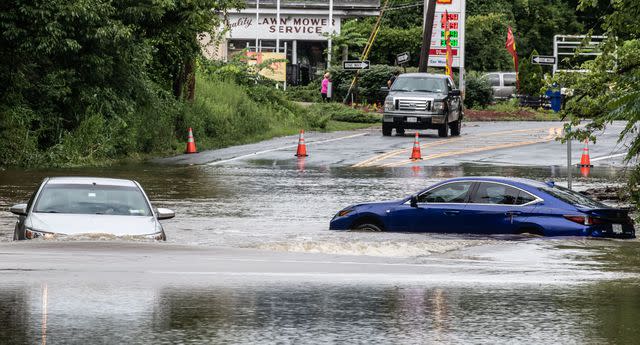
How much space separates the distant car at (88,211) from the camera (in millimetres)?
15570

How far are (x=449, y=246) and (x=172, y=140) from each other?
23.5 meters

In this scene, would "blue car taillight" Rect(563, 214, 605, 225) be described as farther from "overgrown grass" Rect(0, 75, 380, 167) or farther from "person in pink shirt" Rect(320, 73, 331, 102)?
"person in pink shirt" Rect(320, 73, 331, 102)

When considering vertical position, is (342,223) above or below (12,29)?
below

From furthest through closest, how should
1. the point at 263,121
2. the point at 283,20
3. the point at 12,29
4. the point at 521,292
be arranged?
the point at 283,20
the point at 263,121
the point at 12,29
the point at 521,292

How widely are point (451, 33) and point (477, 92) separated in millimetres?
3728

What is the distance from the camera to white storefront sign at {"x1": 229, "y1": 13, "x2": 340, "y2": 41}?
76.1 meters

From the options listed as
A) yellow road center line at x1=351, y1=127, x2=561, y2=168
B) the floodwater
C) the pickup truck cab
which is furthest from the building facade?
the floodwater

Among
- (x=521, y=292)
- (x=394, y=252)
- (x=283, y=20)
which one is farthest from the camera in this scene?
(x=283, y=20)

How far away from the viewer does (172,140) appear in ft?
133

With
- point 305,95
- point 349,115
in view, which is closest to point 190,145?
point 349,115

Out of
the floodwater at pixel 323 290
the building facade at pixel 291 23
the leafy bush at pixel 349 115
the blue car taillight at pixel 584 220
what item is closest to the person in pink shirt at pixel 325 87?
the leafy bush at pixel 349 115

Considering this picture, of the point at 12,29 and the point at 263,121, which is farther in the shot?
the point at 263,121

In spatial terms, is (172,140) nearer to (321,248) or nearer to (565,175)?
(565,175)

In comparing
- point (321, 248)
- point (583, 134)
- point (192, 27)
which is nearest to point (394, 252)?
point (321, 248)
